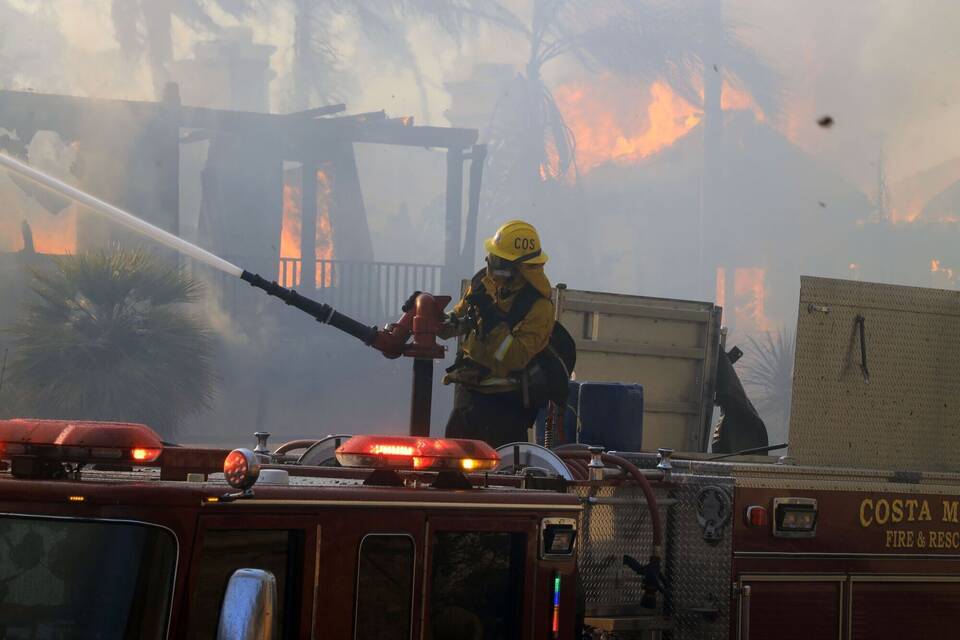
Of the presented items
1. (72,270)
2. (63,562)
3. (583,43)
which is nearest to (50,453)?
(63,562)

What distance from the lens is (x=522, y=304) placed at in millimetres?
6770

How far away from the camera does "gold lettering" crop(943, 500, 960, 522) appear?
222 inches

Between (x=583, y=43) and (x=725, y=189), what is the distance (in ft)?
28.7

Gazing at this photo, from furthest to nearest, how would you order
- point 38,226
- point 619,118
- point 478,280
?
point 619,118 < point 38,226 < point 478,280

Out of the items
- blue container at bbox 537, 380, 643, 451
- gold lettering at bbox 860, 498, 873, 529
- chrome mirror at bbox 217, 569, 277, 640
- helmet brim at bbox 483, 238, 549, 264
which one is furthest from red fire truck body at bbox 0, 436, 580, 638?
helmet brim at bbox 483, 238, 549, 264

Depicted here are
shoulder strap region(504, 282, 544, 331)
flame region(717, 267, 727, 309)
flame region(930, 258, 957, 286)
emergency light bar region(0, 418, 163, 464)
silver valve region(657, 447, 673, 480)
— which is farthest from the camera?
flame region(930, 258, 957, 286)

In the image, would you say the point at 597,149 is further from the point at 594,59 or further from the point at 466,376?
the point at 466,376

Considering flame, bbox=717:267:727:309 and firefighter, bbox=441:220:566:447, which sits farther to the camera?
flame, bbox=717:267:727:309

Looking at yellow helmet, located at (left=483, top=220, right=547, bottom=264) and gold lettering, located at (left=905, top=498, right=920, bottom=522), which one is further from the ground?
yellow helmet, located at (left=483, top=220, right=547, bottom=264)

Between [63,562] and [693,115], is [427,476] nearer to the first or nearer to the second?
[63,562]

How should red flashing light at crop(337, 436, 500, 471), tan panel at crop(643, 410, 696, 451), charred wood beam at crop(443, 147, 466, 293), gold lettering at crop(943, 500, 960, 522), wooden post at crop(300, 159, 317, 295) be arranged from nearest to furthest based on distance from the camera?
red flashing light at crop(337, 436, 500, 471) < gold lettering at crop(943, 500, 960, 522) < tan panel at crop(643, 410, 696, 451) < charred wood beam at crop(443, 147, 466, 293) < wooden post at crop(300, 159, 317, 295)

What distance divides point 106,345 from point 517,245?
1718 cm

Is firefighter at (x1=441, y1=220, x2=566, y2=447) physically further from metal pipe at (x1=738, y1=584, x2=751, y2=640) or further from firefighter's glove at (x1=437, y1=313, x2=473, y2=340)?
metal pipe at (x1=738, y1=584, x2=751, y2=640)

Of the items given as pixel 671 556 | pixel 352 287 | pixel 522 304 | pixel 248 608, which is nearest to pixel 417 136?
pixel 352 287
